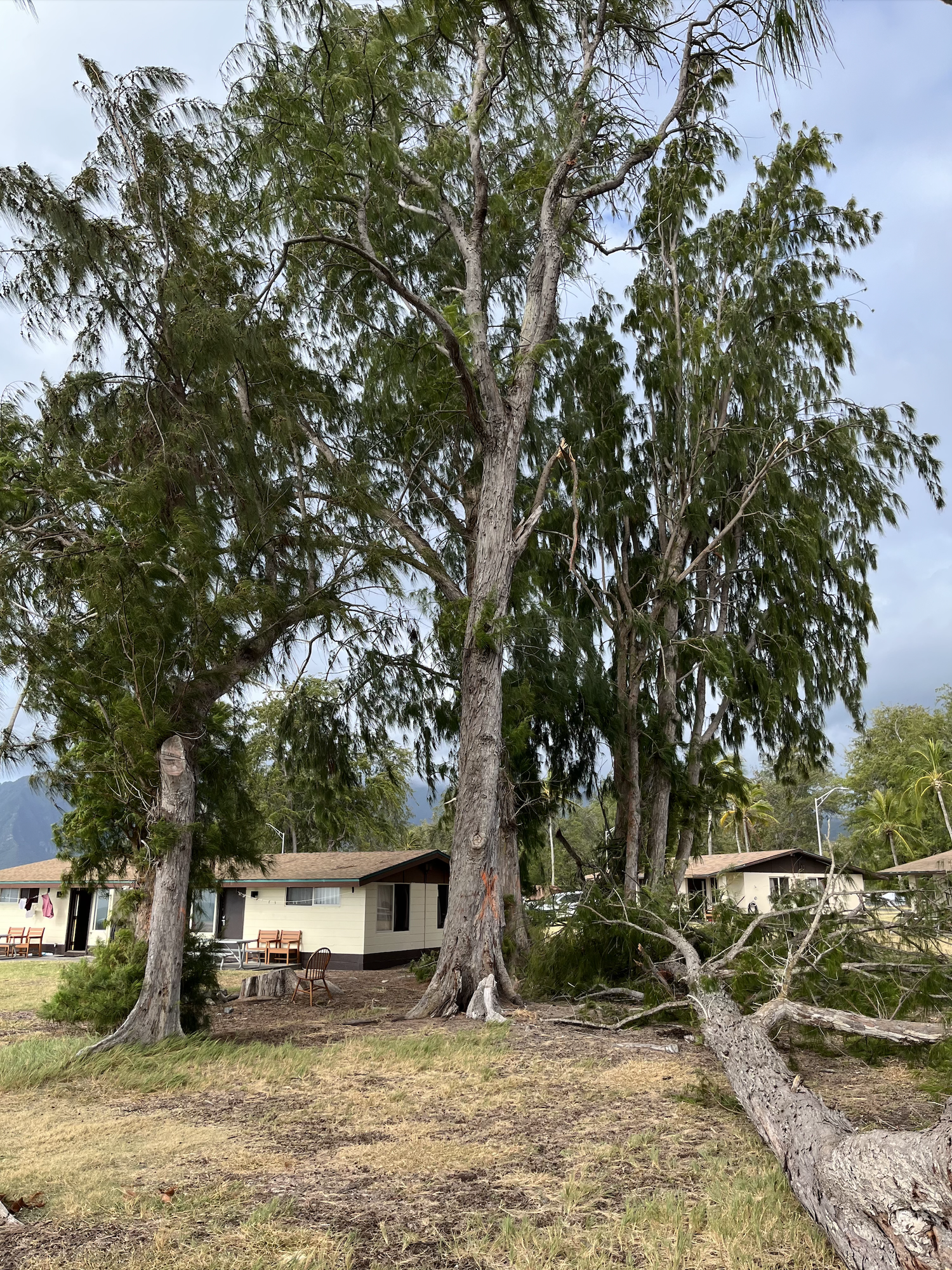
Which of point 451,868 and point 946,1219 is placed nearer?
point 946,1219

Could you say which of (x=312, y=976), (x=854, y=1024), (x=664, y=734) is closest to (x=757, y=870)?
(x=664, y=734)

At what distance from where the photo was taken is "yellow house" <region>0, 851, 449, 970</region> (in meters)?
19.7

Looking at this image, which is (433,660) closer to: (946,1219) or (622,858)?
(622,858)

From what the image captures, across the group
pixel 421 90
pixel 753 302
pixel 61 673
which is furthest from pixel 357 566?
pixel 753 302

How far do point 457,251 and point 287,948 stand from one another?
14982mm

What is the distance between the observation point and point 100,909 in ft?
79.7

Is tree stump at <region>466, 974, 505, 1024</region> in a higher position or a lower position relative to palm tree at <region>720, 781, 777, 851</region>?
lower

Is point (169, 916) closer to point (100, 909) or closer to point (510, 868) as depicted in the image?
point (510, 868)

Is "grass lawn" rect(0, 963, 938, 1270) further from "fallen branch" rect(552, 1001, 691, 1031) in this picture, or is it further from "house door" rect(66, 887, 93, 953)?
"house door" rect(66, 887, 93, 953)

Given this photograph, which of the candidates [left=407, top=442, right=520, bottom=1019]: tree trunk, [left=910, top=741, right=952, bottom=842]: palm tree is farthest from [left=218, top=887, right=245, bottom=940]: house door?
[left=910, top=741, right=952, bottom=842]: palm tree

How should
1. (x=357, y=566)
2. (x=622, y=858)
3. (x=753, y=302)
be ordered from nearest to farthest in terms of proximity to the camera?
1. (x=357, y=566)
2. (x=622, y=858)
3. (x=753, y=302)

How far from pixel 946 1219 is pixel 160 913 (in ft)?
26.0

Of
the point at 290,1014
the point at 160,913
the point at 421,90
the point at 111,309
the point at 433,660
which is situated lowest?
the point at 290,1014

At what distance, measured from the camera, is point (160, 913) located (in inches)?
360
